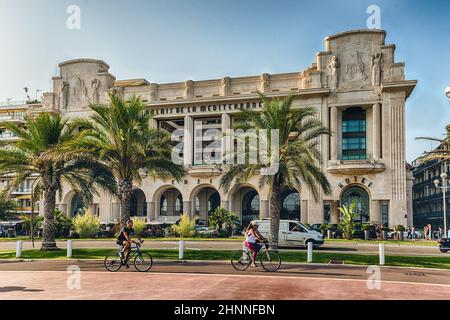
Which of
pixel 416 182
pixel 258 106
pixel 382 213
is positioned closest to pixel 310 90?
pixel 258 106

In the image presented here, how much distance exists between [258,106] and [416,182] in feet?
130

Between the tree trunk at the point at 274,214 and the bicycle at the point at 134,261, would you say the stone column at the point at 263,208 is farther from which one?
the bicycle at the point at 134,261

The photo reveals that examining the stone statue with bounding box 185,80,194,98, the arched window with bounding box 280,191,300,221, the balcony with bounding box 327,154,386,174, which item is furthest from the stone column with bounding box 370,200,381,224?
the stone statue with bounding box 185,80,194,98

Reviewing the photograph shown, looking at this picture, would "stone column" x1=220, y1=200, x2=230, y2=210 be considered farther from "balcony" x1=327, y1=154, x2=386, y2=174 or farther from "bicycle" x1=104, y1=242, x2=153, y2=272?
"bicycle" x1=104, y1=242, x2=153, y2=272

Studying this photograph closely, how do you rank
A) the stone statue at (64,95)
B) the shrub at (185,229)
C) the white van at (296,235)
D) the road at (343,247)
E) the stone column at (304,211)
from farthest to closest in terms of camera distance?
the stone statue at (64,95)
the stone column at (304,211)
the shrub at (185,229)
the white van at (296,235)
the road at (343,247)

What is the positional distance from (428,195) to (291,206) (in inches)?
1111

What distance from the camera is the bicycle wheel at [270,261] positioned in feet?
52.2

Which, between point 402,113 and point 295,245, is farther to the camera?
point 402,113

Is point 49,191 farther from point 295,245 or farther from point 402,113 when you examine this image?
point 402,113

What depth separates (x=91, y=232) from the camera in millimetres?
40875

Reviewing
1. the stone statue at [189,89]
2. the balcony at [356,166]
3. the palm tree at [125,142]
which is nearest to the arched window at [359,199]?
the balcony at [356,166]

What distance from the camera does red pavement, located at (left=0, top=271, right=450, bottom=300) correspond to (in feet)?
→ 35.5

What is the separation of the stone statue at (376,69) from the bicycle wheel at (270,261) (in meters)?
37.2

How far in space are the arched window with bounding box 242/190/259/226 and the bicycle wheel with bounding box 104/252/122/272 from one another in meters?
39.9
